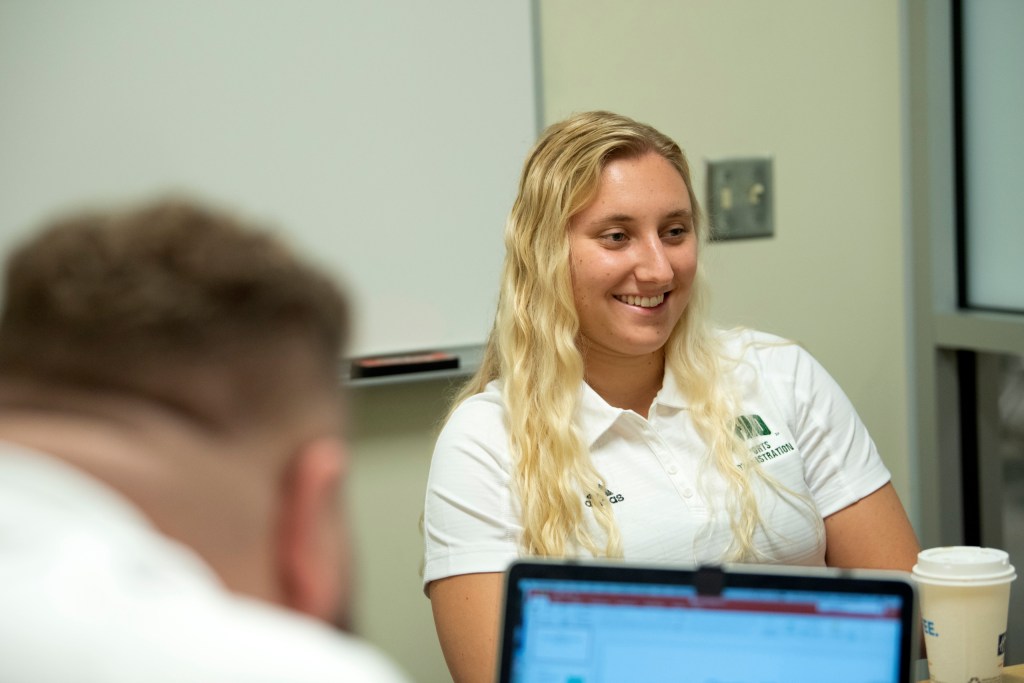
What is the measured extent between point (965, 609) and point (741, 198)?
1.35m

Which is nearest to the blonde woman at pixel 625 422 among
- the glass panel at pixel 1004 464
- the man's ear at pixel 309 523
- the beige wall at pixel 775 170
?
the beige wall at pixel 775 170

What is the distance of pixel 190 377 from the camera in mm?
334

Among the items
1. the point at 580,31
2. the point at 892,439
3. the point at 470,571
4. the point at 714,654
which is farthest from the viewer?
the point at 892,439

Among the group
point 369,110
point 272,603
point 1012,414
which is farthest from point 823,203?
point 272,603

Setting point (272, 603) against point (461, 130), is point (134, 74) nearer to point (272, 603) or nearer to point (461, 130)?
point (461, 130)

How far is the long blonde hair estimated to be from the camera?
1.58 meters

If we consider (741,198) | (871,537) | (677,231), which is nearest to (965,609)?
(871,537)

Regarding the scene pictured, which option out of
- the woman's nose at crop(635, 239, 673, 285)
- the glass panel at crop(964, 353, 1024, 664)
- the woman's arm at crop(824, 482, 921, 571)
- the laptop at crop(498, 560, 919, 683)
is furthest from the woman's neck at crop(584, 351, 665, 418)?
the glass panel at crop(964, 353, 1024, 664)

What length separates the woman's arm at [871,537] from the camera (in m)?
1.72

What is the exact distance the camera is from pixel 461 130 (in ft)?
7.27

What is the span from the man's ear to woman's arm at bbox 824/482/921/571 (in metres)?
1.49

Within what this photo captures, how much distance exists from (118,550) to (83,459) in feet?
0.10

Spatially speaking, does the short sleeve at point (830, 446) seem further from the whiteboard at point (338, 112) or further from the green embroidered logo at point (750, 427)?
the whiteboard at point (338, 112)

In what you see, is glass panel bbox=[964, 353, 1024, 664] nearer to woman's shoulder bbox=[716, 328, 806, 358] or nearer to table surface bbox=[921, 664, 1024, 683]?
woman's shoulder bbox=[716, 328, 806, 358]
